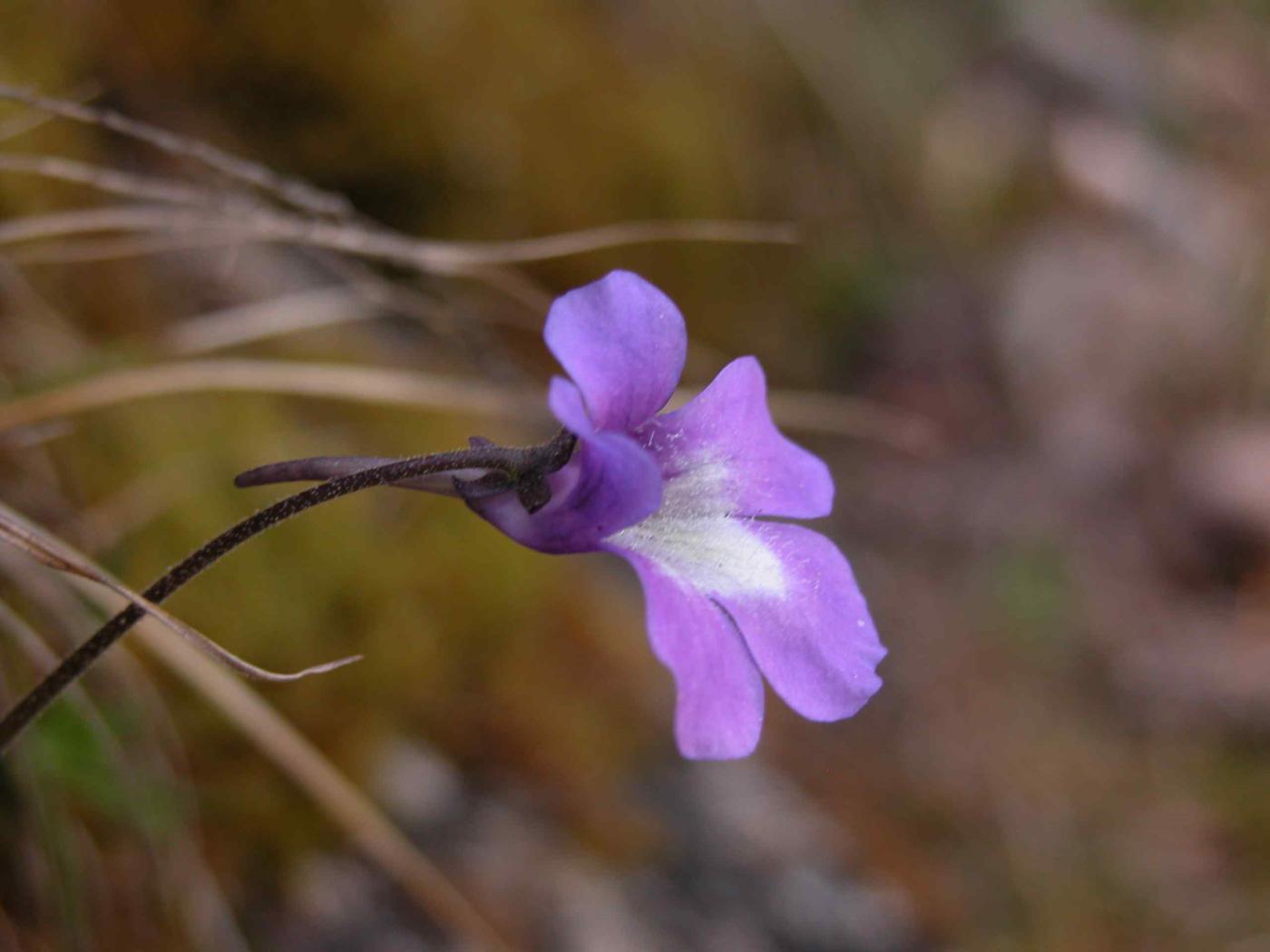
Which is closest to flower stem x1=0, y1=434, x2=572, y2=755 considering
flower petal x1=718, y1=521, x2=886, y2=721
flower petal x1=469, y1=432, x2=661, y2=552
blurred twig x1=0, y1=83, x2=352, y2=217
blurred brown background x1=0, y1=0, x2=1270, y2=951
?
flower petal x1=469, y1=432, x2=661, y2=552

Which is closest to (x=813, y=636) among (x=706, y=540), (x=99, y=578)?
(x=706, y=540)

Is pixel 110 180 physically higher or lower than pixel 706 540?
higher

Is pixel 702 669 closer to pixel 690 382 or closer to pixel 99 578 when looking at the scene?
pixel 99 578

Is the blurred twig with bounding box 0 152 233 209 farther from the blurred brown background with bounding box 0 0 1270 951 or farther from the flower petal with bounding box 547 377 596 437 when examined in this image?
the flower petal with bounding box 547 377 596 437

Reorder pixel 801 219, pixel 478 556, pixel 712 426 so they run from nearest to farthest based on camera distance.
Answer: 1. pixel 712 426
2. pixel 478 556
3. pixel 801 219

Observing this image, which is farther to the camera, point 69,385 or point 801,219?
point 801,219

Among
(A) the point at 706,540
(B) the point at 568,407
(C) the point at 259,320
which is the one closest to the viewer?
(B) the point at 568,407

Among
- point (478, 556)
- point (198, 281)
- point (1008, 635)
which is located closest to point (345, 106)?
point (198, 281)

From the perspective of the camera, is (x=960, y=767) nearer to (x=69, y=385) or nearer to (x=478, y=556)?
(x=478, y=556)
